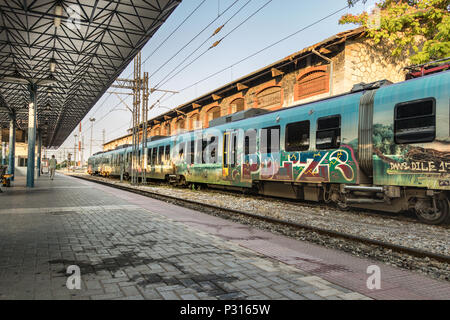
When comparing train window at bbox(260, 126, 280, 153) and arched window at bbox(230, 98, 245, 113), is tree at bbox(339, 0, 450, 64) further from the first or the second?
arched window at bbox(230, 98, 245, 113)

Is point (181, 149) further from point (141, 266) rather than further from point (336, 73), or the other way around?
point (141, 266)

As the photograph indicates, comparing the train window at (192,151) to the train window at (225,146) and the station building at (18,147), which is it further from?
the station building at (18,147)

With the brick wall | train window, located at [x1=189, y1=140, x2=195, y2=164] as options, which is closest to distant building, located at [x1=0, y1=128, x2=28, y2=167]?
train window, located at [x1=189, y1=140, x2=195, y2=164]

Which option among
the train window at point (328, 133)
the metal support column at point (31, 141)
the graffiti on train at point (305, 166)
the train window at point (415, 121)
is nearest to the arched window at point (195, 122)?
the metal support column at point (31, 141)

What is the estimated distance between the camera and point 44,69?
19828mm

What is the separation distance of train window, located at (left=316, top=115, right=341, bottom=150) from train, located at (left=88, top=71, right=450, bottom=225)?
0.09 ft

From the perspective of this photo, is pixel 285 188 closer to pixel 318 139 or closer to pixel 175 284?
pixel 318 139

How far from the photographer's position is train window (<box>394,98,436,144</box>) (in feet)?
23.0

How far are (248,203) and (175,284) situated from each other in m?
8.01

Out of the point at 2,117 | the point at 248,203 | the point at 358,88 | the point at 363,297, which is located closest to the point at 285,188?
the point at 248,203

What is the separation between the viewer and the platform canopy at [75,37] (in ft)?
41.1

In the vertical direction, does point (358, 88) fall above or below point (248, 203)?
above

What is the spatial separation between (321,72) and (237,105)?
8.01 metres

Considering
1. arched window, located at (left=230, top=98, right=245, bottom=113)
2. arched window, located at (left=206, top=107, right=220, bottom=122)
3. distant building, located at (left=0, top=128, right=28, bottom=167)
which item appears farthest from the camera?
distant building, located at (left=0, top=128, right=28, bottom=167)
